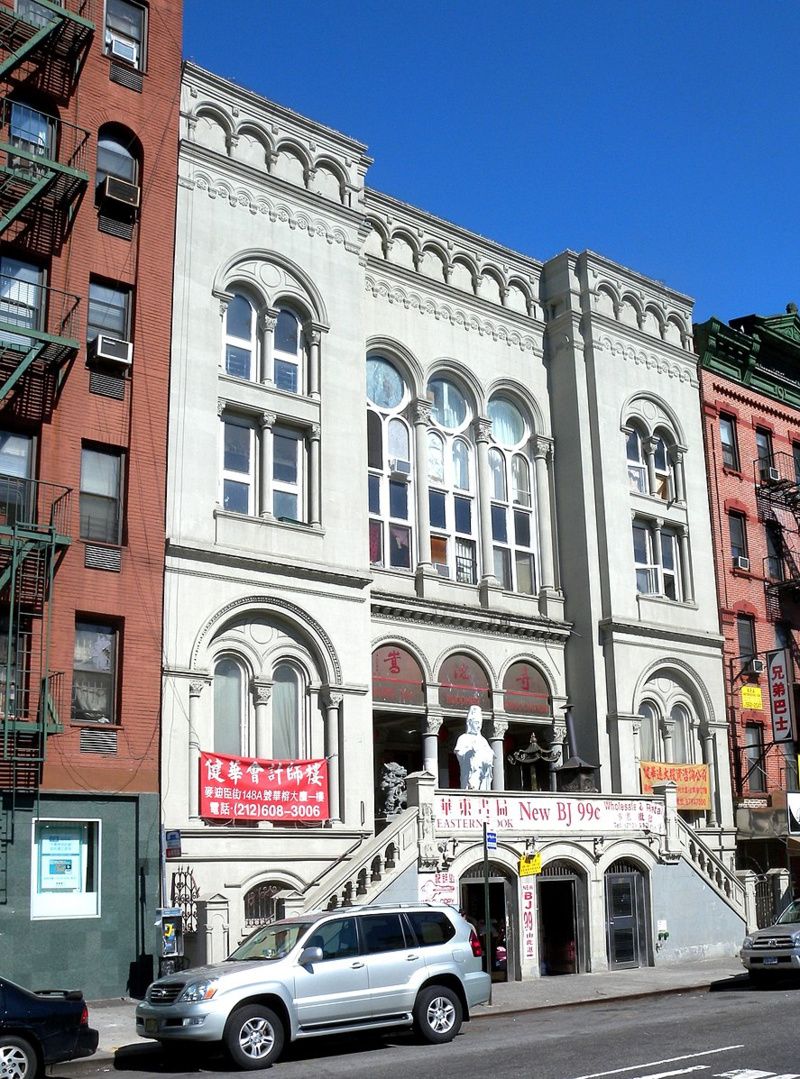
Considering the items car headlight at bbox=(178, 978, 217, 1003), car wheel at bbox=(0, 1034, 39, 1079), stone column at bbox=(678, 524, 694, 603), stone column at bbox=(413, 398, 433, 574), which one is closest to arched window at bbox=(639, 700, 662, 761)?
stone column at bbox=(678, 524, 694, 603)

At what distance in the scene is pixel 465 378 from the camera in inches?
1383

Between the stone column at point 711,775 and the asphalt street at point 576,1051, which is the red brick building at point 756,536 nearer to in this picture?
the stone column at point 711,775

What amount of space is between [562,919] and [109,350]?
16.4 metres

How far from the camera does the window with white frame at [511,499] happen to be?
35062 millimetres

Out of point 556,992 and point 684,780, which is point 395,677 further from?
point 684,780

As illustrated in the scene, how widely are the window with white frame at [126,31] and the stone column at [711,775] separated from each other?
77.8 feet

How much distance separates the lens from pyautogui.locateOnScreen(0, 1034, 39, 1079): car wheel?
48.2 feet

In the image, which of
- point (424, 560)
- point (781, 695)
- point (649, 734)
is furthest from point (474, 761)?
point (781, 695)

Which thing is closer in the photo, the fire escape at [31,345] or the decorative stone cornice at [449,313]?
the fire escape at [31,345]

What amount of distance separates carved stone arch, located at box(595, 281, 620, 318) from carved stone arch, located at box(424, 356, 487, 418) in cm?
543

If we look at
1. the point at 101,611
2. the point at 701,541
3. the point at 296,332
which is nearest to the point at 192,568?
the point at 101,611

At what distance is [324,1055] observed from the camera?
17.4 meters

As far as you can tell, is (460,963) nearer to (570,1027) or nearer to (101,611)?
(570,1027)

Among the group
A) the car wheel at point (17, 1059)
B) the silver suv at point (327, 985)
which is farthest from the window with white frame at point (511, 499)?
the car wheel at point (17, 1059)
